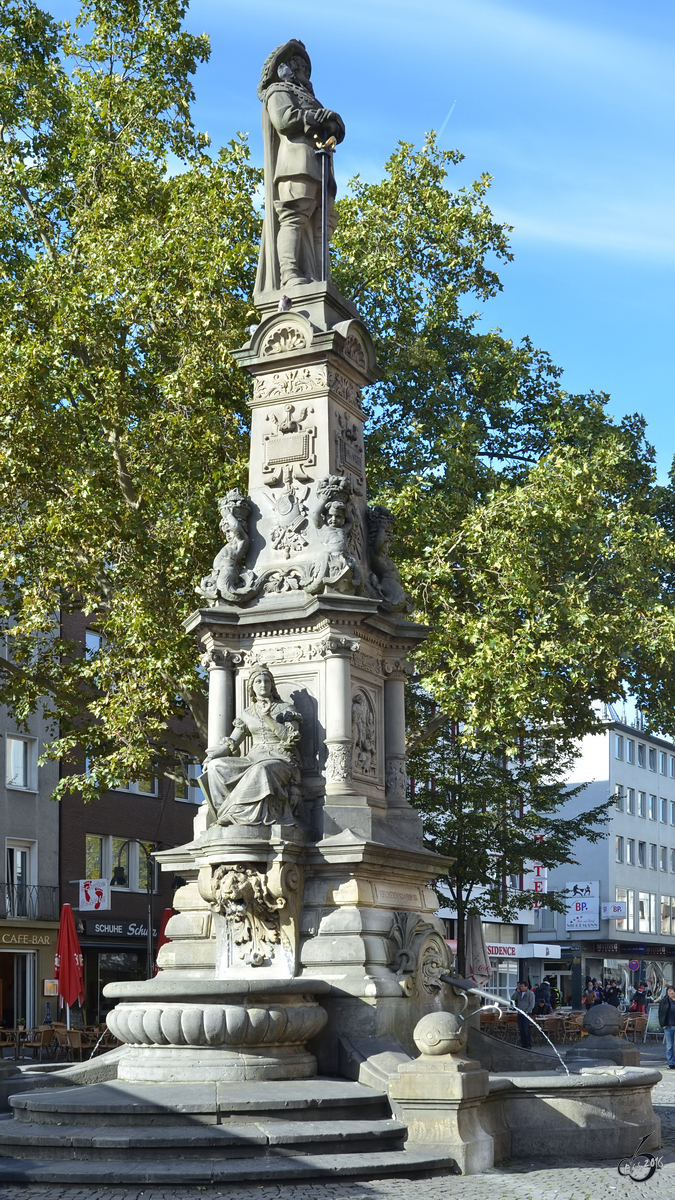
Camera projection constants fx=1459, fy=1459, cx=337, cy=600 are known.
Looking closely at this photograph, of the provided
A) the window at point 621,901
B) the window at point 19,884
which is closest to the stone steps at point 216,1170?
the window at point 19,884

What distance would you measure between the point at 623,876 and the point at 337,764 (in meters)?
61.6

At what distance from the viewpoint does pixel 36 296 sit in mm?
24438

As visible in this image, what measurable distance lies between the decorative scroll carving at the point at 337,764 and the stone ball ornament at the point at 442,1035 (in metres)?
3.02

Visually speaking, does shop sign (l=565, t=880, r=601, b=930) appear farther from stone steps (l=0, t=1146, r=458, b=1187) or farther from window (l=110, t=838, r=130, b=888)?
stone steps (l=0, t=1146, r=458, b=1187)

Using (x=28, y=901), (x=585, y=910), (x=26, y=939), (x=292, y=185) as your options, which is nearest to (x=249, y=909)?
(x=292, y=185)

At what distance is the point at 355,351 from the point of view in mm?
15914

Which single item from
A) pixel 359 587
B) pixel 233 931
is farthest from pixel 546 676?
A: pixel 233 931

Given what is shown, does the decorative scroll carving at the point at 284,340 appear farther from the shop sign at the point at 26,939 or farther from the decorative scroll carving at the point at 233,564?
the shop sign at the point at 26,939

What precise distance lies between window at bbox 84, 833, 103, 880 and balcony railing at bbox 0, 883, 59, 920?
5.82 ft

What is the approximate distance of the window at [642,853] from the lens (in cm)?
7506

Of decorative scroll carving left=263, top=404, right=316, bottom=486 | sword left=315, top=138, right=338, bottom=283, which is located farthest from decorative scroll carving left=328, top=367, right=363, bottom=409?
sword left=315, top=138, right=338, bottom=283

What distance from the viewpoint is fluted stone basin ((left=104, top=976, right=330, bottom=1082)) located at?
11203mm

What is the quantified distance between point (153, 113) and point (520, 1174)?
22.5 m

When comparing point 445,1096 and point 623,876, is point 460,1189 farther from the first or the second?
point 623,876
